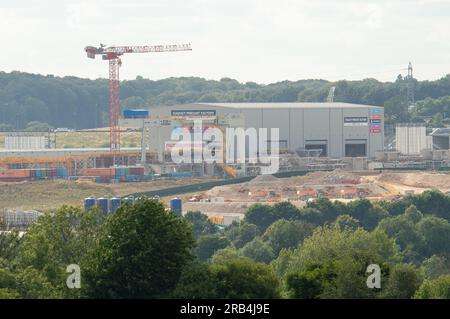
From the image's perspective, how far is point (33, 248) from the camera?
4009 centimetres

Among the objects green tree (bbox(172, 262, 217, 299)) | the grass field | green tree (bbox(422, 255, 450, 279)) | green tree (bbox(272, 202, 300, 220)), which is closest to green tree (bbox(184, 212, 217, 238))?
green tree (bbox(272, 202, 300, 220))

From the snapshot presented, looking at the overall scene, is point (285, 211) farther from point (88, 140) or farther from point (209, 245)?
point (88, 140)

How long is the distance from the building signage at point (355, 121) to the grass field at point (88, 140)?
130ft

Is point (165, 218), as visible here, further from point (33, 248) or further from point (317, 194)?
point (317, 194)

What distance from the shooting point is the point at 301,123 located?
119312 millimetres

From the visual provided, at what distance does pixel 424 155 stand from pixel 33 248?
276ft

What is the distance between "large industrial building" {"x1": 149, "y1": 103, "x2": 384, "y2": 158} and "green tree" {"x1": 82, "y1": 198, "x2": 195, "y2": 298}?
7865cm

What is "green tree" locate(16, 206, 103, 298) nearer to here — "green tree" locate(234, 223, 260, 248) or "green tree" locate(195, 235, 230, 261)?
"green tree" locate(195, 235, 230, 261)

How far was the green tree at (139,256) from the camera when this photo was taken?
116ft

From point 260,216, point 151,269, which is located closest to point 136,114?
point 260,216

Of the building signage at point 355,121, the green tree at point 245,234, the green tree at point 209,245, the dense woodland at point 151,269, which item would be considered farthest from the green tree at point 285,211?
the dense woodland at point 151,269

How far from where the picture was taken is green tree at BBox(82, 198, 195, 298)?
35.3 m

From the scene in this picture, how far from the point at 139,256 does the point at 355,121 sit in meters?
86.3
